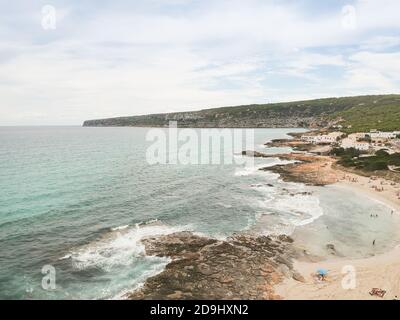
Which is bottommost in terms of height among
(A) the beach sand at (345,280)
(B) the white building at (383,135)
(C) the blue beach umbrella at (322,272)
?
(A) the beach sand at (345,280)

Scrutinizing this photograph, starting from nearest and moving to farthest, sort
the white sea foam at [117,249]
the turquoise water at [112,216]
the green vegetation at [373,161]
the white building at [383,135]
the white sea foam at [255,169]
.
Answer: the turquoise water at [112,216]
the white sea foam at [117,249]
the green vegetation at [373,161]
the white sea foam at [255,169]
the white building at [383,135]

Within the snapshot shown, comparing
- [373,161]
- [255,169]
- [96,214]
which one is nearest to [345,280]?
[96,214]

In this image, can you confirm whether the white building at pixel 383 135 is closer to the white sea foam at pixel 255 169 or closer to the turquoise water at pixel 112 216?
the white sea foam at pixel 255 169

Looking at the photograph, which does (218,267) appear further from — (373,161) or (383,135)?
(383,135)

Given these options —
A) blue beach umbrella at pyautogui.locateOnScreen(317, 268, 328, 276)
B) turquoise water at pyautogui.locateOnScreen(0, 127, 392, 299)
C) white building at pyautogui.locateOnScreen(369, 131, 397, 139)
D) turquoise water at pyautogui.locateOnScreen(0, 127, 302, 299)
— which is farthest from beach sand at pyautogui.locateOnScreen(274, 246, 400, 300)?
white building at pyautogui.locateOnScreen(369, 131, 397, 139)

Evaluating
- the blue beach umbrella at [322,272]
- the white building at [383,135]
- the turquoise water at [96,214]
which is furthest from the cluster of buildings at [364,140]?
the blue beach umbrella at [322,272]

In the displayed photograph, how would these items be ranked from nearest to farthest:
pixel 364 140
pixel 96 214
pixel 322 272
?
pixel 322 272 → pixel 96 214 → pixel 364 140
